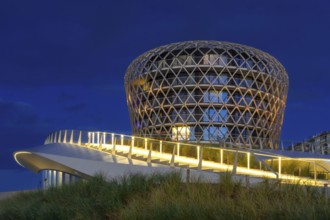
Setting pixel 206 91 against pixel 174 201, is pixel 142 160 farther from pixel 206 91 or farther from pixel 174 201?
pixel 206 91

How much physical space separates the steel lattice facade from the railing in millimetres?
29323

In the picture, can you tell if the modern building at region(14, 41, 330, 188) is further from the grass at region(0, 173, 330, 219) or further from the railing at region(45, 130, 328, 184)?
the grass at region(0, 173, 330, 219)

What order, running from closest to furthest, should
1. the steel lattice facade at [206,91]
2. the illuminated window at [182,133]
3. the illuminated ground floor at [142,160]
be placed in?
the illuminated ground floor at [142,160], the illuminated window at [182,133], the steel lattice facade at [206,91]

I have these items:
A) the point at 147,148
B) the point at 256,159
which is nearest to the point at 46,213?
the point at 256,159

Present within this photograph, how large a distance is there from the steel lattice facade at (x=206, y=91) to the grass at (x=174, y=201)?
4334 cm

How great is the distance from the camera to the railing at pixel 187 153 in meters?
18.9

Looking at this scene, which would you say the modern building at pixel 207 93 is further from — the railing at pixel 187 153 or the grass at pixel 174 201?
the grass at pixel 174 201

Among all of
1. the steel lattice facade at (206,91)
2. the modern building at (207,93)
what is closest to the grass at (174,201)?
the modern building at (207,93)

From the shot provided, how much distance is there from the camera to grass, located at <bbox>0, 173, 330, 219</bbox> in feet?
23.4

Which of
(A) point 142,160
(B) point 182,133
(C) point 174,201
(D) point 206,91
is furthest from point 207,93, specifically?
(C) point 174,201

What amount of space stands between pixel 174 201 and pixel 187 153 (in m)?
13.6

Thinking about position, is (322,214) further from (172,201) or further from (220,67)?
(220,67)

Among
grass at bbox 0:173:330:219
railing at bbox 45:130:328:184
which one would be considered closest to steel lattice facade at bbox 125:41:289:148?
railing at bbox 45:130:328:184

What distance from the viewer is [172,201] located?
8.46 meters
